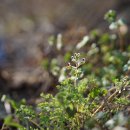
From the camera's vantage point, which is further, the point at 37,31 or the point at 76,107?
the point at 37,31

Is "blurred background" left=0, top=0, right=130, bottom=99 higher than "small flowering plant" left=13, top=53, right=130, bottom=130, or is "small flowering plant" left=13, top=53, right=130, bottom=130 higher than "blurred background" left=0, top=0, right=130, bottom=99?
"blurred background" left=0, top=0, right=130, bottom=99

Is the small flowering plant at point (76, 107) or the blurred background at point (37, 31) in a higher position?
the blurred background at point (37, 31)

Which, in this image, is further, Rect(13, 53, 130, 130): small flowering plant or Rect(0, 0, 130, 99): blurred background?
Rect(0, 0, 130, 99): blurred background

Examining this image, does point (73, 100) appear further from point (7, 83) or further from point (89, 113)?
point (7, 83)

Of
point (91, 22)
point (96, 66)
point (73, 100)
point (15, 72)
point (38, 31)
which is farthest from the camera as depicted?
point (38, 31)

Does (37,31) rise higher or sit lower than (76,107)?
higher

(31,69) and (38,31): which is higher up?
(38,31)

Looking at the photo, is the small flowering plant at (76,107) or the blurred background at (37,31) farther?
the blurred background at (37,31)

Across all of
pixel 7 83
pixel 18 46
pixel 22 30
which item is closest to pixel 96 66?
pixel 7 83
